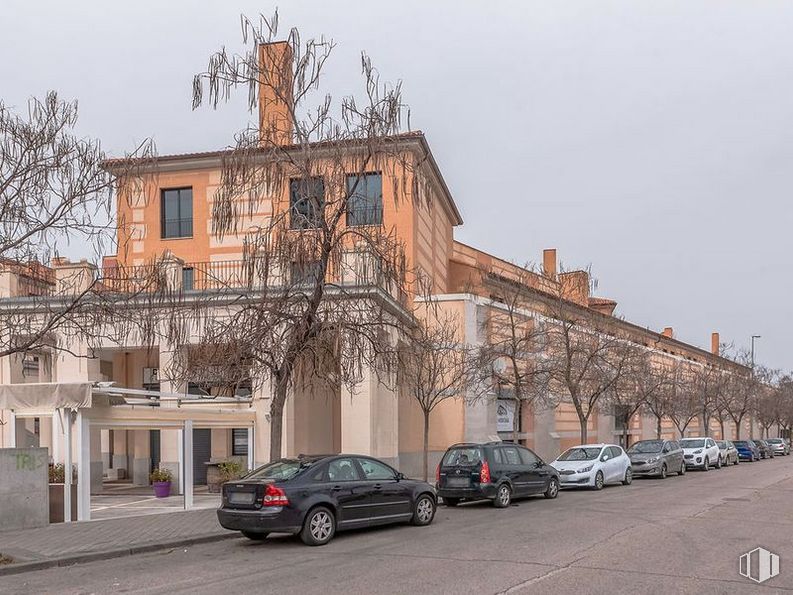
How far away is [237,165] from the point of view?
1527 cm

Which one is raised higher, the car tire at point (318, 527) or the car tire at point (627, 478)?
the car tire at point (318, 527)

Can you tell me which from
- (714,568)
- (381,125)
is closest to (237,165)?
(381,125)

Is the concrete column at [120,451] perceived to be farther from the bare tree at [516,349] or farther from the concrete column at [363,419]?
the bare tree at [516,349]

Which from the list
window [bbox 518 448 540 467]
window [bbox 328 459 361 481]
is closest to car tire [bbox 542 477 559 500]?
window [bbox 518 448 540 467]


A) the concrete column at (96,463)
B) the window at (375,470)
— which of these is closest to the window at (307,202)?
the window at (375,470)

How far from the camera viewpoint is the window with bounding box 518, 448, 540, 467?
2109cm

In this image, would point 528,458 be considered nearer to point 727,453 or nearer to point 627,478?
point 627,478

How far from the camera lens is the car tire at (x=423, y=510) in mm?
15562

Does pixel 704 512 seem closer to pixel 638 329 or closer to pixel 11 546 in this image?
pixel 11 546

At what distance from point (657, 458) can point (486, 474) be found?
1496cm

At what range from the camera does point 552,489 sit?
21.8 metres

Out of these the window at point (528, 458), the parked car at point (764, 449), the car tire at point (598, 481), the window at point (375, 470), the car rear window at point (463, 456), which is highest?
the window at point (375, 470)

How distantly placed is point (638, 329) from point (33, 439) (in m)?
41.9

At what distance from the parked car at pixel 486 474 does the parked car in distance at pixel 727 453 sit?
24298mm
